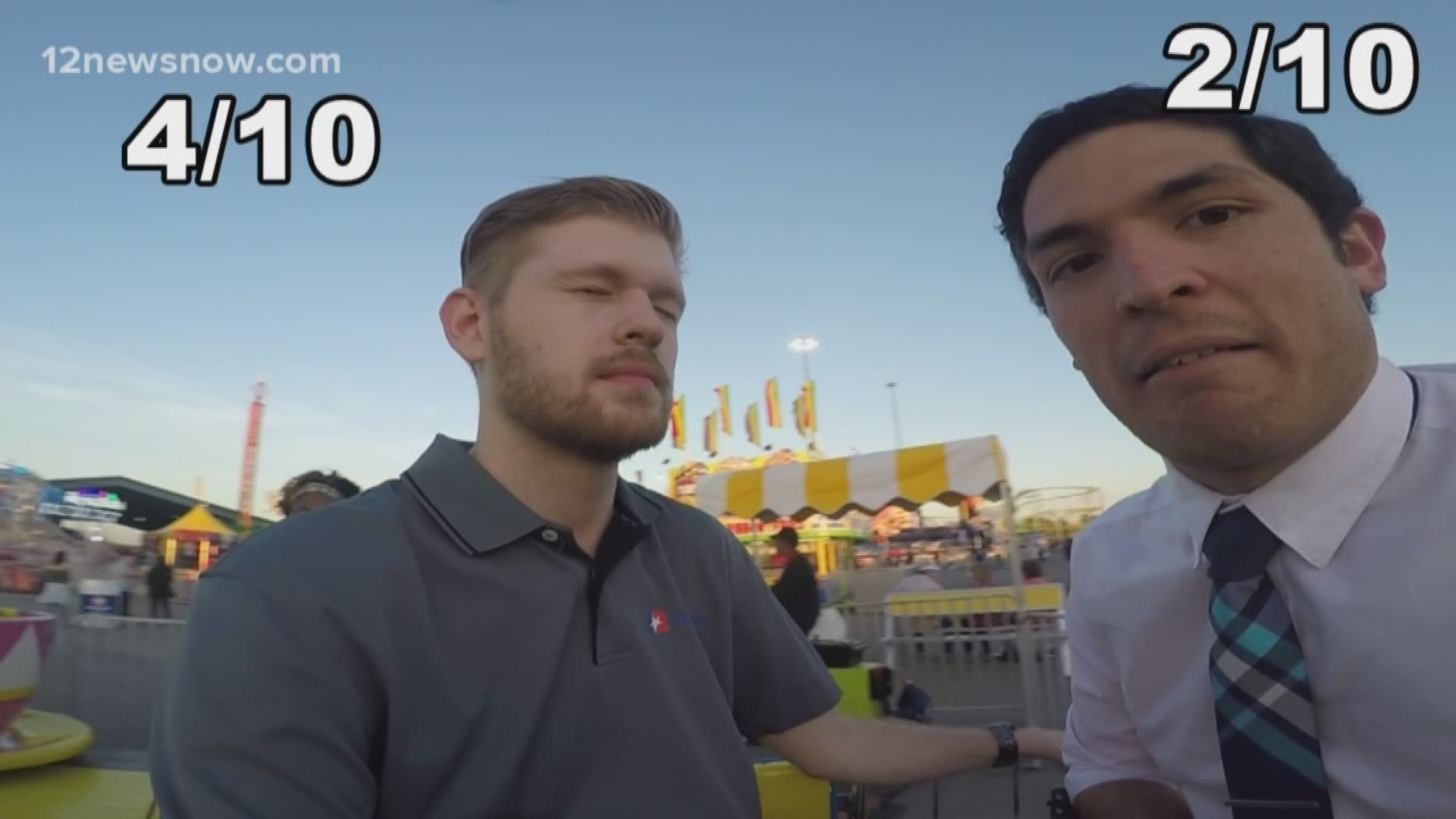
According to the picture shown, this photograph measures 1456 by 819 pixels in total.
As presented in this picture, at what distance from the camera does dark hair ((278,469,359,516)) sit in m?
4.06

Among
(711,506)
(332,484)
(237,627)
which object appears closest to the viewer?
(237,627)

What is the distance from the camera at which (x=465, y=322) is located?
148 cm

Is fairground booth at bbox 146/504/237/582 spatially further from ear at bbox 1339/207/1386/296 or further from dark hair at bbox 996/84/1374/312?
ear at bbox 1339/207/1386/296

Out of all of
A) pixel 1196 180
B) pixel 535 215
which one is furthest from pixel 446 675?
pixel 1196 180

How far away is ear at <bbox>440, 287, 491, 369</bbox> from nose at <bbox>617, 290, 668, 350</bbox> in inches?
10.8

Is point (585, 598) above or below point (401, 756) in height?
above

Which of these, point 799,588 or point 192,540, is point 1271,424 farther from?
point 192,540

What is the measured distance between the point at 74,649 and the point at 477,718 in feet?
24.5

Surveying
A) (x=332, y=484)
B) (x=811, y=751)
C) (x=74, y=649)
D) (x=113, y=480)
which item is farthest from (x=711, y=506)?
(x=113, y=480)

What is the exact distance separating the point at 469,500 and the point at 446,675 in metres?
0.29

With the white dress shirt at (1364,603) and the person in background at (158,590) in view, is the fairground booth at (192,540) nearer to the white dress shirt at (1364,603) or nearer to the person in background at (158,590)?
the person in background at (158,590)

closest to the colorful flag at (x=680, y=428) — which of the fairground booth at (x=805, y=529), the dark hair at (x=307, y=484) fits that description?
the fairground booth at (x=805, y=529)

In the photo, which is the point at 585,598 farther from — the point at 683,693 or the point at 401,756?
the point at 401,756

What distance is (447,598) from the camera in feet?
3.90
